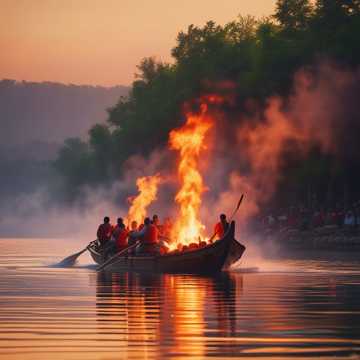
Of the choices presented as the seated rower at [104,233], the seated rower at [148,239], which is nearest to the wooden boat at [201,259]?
the seated rower at [148,239]

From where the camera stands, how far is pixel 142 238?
157 feet

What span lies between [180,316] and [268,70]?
69.5m

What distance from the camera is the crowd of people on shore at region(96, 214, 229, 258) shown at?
156 ft

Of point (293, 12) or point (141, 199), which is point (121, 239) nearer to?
point (141, 199)

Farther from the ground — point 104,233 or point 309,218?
point 309,218

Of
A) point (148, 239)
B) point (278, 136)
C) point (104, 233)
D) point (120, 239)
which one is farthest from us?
point (278, 136)

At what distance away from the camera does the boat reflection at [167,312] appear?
73.0 feet

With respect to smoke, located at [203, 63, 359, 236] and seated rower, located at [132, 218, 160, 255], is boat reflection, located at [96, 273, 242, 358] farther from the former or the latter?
smoke, located at [203, 63, 359, 236]

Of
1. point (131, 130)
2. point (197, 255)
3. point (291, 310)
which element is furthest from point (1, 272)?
point (131, 130)

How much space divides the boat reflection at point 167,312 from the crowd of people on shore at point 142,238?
13.4 feet

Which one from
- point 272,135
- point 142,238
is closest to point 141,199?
point 142,238

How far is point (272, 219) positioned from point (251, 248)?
63.9 feet

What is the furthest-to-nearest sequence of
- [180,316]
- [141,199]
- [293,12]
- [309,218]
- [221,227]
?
[293,12] → [309,218] → [141,199] → [221,227] → [180,316]

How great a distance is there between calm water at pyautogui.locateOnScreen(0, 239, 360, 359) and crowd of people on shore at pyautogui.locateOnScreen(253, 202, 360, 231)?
1356 inches
